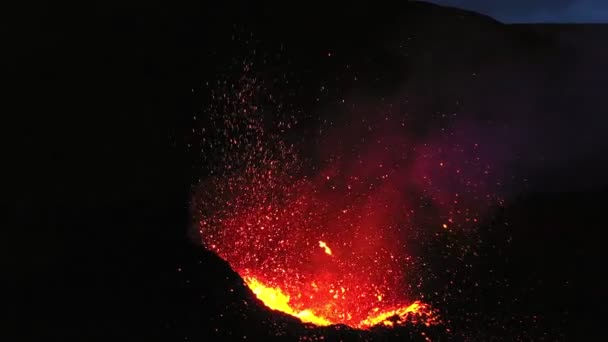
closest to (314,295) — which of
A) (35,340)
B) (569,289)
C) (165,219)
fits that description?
(165,219)

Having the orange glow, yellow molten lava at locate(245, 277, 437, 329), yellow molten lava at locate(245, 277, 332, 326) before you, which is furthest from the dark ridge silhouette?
the orange glow

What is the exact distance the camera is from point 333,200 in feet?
14.0

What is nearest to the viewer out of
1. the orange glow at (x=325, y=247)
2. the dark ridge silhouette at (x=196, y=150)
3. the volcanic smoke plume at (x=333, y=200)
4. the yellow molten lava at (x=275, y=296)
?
the dark ridge silhouette at (x=196, y=150)

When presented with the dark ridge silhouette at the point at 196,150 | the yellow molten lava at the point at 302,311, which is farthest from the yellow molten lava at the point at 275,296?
the dark ridge silhouette at the point at 196,150

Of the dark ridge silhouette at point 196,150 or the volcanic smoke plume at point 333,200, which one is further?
the volcanic smoke plume at point 333,200

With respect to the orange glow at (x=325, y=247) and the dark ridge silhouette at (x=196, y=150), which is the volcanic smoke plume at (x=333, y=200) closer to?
the orange glow at (x=325, y=247)

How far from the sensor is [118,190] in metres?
3.08

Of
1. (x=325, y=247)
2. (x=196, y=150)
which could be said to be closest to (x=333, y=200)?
(x=325, y=247)

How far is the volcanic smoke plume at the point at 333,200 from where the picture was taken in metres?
3.79

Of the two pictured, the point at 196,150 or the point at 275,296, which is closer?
the point at 196,150

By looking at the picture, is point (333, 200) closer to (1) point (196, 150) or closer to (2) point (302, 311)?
(2) point (302, 311)

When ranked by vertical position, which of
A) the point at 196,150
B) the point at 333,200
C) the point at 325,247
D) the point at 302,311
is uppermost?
the point at 196,150

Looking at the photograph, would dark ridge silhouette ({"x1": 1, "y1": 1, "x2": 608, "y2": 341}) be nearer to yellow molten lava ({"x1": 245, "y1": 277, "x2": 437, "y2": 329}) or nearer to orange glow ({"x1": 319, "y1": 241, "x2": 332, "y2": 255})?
yellow molten lava ({"x1": 245, "y1": 277, "x2": 437, "y2": 329})

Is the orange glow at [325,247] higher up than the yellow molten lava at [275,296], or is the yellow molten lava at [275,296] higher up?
the orange glow at [325,247]
